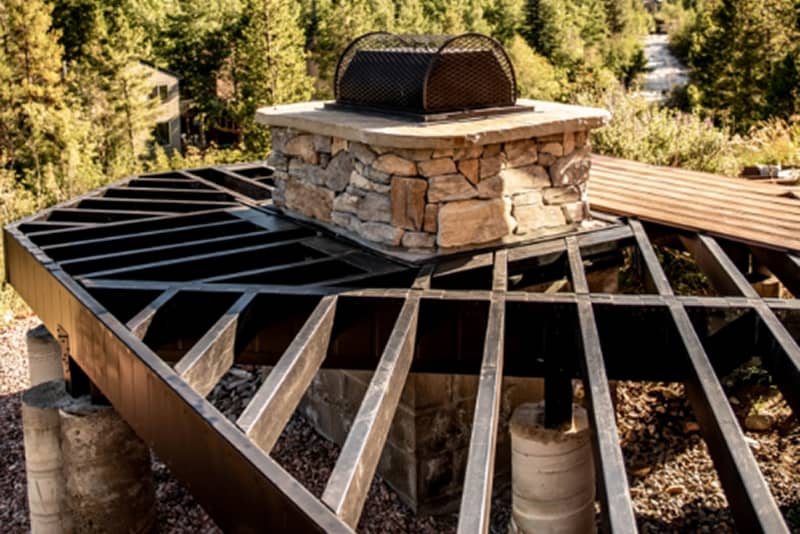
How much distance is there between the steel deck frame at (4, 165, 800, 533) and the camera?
287 centimetres

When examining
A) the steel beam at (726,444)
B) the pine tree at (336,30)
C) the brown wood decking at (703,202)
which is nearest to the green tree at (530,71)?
the pine tree at (336,30)

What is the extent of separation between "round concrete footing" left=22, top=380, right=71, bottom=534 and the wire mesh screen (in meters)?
2.86

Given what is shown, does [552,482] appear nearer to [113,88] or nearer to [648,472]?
[648,472]

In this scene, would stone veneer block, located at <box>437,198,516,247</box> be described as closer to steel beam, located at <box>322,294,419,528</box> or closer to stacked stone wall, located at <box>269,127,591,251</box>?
stacked stone wall, located at <box>269,127,591,251</box>

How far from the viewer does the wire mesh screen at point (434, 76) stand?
216 inches

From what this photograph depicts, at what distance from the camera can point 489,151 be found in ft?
17.2

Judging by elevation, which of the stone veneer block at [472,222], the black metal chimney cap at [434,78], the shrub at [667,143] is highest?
the black metal chimney cap at [434,78]

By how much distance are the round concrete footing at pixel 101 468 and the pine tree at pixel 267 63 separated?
1119 inches

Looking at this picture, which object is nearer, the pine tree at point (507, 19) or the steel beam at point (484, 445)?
the steel beam at point (484, 445)

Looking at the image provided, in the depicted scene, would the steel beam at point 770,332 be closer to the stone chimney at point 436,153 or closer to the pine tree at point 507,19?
the stone chimney at point 436,153

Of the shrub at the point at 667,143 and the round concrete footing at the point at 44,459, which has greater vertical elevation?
the shrub at the point at 667,143

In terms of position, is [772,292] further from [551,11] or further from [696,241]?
[551,11]

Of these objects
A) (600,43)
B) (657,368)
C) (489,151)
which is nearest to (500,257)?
(489,151)

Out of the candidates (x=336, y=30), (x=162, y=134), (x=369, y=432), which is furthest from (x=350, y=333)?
(x=336, y=30)
